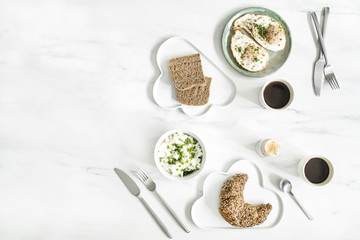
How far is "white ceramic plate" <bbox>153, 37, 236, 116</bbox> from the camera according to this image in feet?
6.33

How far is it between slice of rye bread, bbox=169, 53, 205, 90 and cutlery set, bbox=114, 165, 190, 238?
0.55 meters

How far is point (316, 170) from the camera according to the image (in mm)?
1953

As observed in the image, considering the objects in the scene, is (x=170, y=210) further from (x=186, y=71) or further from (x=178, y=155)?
(x=186, y=71)

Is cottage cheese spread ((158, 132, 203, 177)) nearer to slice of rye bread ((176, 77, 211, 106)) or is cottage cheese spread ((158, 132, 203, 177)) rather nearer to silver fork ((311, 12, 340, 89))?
slice of rye bread ((176, 77, 211, 106))

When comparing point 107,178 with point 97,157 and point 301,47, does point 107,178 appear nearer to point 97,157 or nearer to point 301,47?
point 97,157

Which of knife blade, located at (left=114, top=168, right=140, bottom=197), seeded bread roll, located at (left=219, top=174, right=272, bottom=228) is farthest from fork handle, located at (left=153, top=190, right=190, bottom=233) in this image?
seeded bread roll, located at (left=219, top=174, right=272, bottom=228)

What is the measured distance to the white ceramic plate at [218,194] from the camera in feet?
6.35

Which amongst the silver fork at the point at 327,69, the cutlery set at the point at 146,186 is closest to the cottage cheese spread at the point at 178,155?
the cutlery set at the point at 146,186

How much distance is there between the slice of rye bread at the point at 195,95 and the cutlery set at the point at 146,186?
0.48 meters

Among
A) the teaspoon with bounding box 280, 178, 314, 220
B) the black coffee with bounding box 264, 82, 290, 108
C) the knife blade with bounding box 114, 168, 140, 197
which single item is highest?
the black coffee with bounding box 264, 82, 290, 108

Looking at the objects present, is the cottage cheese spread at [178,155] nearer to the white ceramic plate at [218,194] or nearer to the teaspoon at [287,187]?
the white ceramic plate at [218,194]

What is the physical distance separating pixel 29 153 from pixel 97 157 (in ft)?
1.30

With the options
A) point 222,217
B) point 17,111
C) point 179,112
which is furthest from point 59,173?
point 222,217

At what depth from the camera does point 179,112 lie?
76.6 inches
